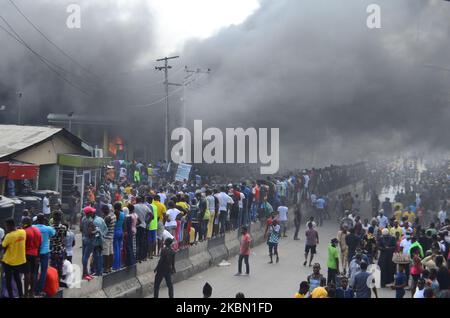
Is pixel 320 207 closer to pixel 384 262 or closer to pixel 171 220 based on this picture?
pixel 384 262

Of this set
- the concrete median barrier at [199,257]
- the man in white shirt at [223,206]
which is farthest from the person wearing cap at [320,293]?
the man in white shirt at [223,206]

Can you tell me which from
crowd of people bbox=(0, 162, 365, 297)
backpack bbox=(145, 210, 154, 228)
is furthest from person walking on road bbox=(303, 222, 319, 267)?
backpack bbox=(145, 210, 154, 228)

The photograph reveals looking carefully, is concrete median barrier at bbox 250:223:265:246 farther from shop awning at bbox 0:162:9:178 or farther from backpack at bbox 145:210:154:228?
shop awning at bbox 0:162:9:178

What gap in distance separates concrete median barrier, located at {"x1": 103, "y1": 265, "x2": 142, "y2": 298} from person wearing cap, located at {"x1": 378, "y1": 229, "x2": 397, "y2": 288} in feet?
15.2

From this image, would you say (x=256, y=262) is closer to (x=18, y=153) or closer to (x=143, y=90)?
(x=18, y=153)

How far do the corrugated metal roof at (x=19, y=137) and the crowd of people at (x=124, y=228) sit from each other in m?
1.56

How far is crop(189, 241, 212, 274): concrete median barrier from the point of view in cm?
1355

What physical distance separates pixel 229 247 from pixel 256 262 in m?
0.82

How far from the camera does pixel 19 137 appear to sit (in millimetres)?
17547

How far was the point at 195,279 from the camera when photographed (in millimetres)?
13141

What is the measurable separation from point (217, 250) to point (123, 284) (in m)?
4.35

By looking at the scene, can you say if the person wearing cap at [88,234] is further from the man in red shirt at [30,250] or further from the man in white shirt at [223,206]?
the man in white shirt at [223,206]
